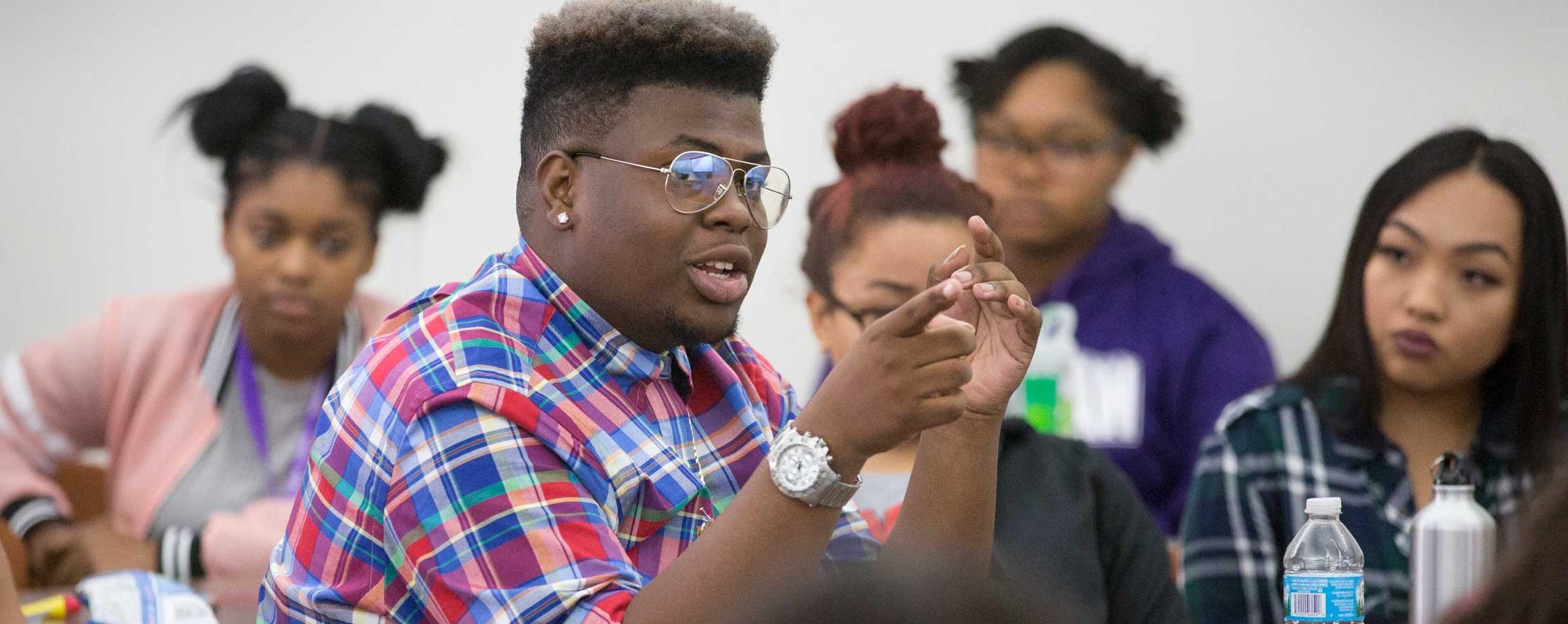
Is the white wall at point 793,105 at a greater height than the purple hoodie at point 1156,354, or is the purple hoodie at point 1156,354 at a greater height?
the white wall at point 793,105

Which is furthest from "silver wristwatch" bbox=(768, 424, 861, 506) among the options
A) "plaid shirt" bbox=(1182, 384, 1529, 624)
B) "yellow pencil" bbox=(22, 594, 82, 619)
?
"plaid shirt" bbox=(1182, 384, 1529, 624)

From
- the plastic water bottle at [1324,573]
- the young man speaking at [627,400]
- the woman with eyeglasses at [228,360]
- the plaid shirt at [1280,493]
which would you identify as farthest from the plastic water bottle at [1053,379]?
the young man speaking at [627,400]

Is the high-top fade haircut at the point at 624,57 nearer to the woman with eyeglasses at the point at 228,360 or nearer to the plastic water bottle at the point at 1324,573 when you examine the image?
the plastic water bottle at the point at 1324,573

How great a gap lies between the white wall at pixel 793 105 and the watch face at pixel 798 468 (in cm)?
235

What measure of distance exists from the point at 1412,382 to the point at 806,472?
1633 mm

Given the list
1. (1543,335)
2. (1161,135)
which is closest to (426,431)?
(1543,335)

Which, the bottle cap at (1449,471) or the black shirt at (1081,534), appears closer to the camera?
the bottle cap at (1449,471)

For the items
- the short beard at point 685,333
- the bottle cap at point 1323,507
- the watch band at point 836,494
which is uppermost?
the short beard at point 685,333

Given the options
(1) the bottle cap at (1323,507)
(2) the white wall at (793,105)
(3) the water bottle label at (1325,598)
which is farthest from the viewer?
(2) the white wall at (793,105)

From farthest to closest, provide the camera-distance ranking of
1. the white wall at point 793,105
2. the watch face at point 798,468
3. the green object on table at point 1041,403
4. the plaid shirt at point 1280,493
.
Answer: the white wall at point 793,105, the green object on table at point 1041,403, the plaid shirt at point 1280,493, the watch face at point 798,468

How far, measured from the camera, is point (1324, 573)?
1.86 m

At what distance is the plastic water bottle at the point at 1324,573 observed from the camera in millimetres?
1829

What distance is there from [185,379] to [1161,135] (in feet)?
7.54

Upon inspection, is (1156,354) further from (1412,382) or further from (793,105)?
(793,105)
